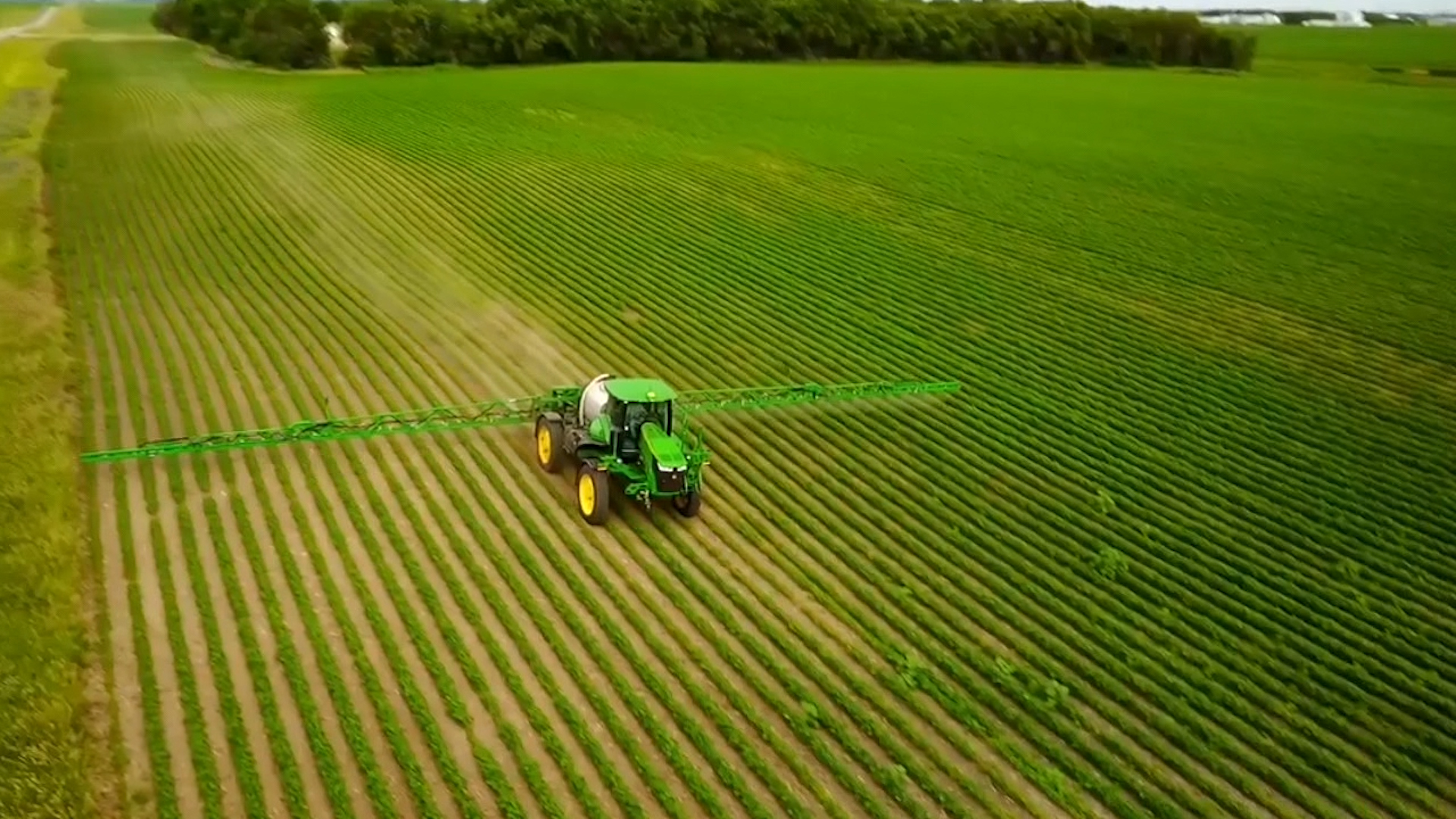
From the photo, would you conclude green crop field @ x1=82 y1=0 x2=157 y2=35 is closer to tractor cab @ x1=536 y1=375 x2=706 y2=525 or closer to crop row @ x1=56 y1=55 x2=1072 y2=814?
crop row @ x1=56 y1=55 x2=1072 y2=814

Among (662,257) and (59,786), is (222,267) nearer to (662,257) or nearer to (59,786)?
(662,257)

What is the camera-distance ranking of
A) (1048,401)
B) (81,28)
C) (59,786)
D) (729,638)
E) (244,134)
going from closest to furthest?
1. (59,786)
2. (729,638)
3. (1048,401)
4. (244,134)
5. (81,28)

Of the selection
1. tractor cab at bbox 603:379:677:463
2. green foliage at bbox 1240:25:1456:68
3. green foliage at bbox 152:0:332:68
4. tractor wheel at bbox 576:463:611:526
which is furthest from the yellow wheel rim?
green foliage at bbox 1240:25:1456:68

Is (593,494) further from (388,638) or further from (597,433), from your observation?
(388,638)

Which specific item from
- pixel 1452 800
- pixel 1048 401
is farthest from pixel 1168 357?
pixel 1452 800

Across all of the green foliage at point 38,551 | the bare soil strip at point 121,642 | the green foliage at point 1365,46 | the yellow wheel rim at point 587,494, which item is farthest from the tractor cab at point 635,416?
the green foliage at point 1365,46

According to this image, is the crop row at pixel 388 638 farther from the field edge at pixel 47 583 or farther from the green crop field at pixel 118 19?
the green crop field at pixel 118 19

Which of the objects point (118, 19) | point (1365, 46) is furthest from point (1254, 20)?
point (118, 19)
